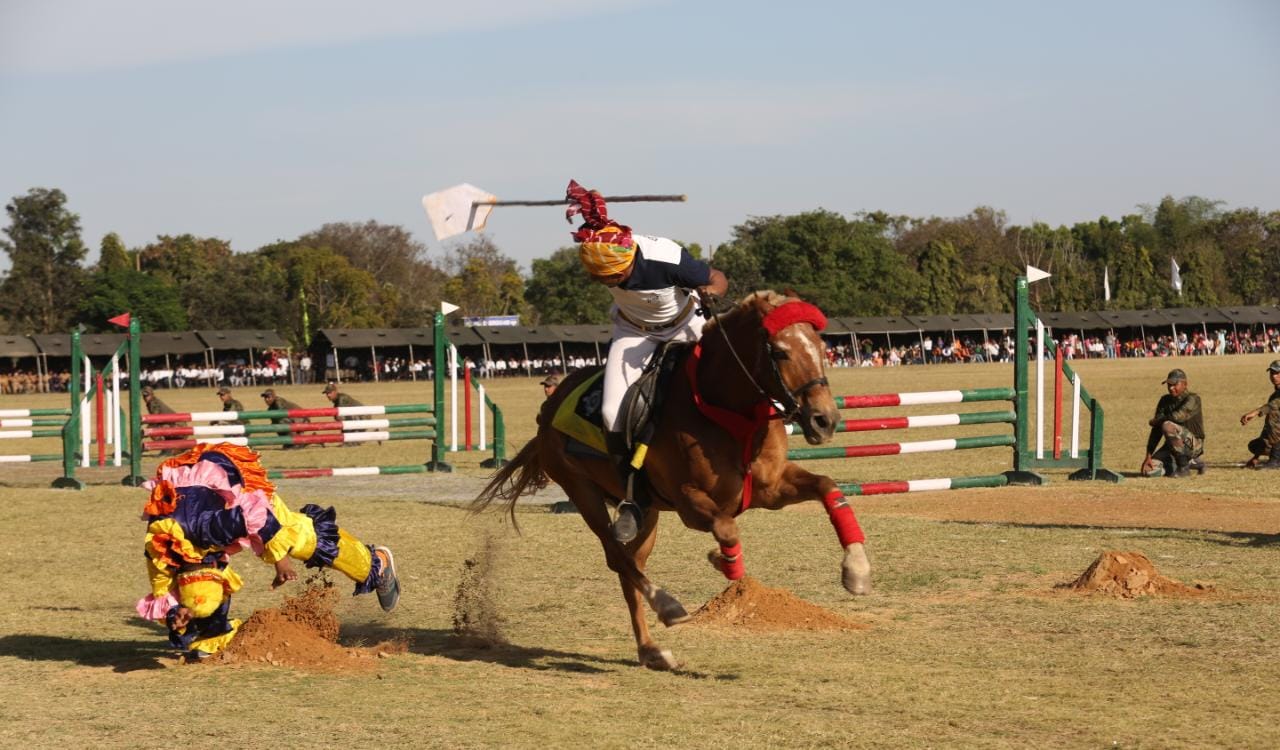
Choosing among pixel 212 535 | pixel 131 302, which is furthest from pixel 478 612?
pixel 131 302

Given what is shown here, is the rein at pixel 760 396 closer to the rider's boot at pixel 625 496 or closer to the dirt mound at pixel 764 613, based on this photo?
the rider's boot at pixel 625 496

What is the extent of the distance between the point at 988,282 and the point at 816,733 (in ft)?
400

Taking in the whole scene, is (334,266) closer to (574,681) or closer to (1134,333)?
(1134,333)

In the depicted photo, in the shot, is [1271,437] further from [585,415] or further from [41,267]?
[41,267]

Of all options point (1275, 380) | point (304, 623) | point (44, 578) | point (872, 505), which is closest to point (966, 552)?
point (872, 505)

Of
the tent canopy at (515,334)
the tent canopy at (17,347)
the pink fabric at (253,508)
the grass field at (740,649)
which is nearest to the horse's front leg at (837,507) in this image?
the grass field at (740,649)

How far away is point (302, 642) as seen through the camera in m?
8.55

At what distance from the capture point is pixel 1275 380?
66.8 feet

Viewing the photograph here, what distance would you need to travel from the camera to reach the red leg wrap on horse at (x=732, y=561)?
810cm

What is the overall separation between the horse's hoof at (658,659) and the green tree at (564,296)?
10843cm

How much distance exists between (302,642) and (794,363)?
3.46 meters

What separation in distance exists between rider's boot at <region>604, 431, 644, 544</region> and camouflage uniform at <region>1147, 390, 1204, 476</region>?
44.2ft

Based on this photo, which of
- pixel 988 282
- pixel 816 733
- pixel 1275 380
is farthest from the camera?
pixel 988 282

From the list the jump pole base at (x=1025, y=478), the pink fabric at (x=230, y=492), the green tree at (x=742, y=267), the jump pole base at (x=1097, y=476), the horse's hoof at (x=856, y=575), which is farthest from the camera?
the green tree at (x=742, y=267)
